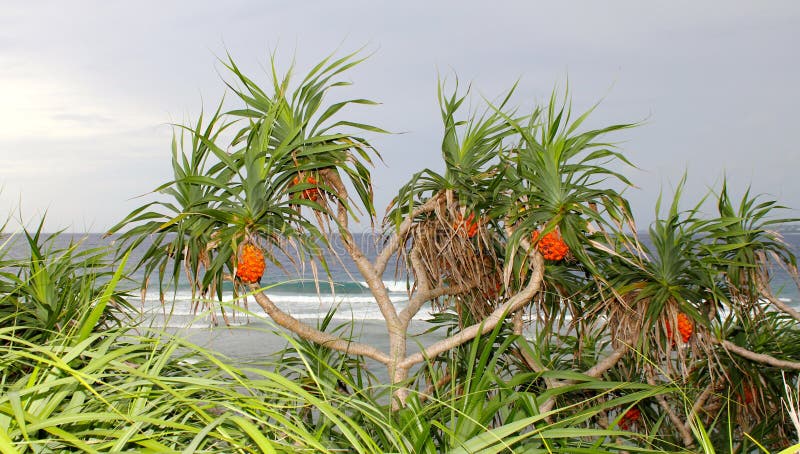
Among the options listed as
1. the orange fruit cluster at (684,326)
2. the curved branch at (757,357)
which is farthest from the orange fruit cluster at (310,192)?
the curved branch at (757,357)

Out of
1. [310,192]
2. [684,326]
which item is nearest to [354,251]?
[310,192]

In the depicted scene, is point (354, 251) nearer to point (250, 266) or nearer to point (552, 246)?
point (250, 266)

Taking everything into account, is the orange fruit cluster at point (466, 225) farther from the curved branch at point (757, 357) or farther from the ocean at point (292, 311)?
the curved branch at point (757, 357)

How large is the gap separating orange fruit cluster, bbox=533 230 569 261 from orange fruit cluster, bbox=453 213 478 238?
32cm

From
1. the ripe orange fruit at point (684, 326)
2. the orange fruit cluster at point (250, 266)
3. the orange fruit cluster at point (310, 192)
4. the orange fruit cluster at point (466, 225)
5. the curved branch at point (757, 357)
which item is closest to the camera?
the orange fruit cluster at point (250, 266)

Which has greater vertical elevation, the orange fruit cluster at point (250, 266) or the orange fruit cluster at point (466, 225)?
the orange fruit cluster at point (466, 225)

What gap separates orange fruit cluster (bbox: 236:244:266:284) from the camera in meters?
2.71

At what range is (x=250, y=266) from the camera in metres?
2.71

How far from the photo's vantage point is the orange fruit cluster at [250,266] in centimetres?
271

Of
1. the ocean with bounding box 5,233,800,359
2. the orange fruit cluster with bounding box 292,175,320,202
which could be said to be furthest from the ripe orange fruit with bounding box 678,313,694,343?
the orange fruit cluster with bounding box 292,175,320,202

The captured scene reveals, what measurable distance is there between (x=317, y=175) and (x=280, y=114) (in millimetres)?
335

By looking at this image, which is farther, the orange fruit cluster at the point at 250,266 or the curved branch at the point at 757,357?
the curved branch at the point at 757,357

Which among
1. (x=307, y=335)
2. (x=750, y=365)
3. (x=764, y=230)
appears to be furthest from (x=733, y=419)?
(x=307, y=335)

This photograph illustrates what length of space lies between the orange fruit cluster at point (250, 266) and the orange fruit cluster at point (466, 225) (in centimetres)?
97
